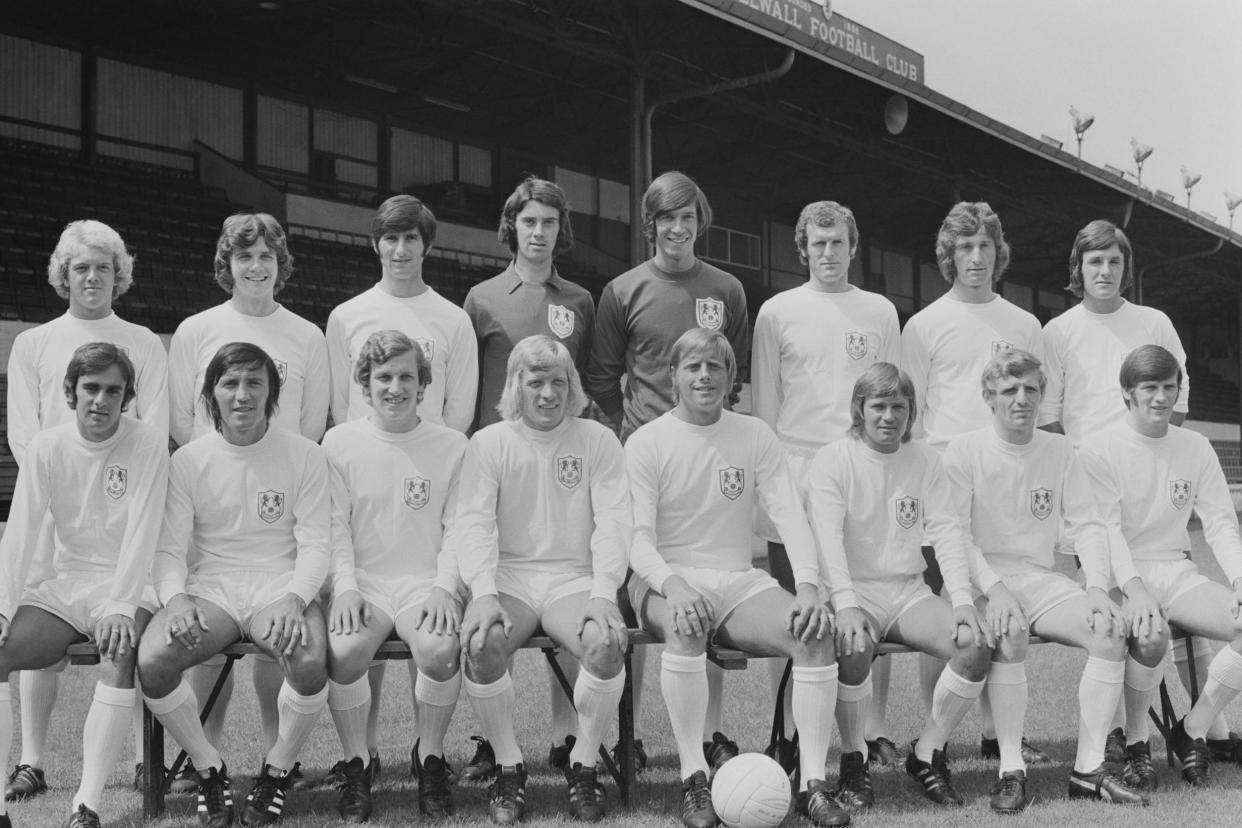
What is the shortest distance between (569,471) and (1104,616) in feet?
6.86

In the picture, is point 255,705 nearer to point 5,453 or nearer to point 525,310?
point 525,310

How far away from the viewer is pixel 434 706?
4.22 meters

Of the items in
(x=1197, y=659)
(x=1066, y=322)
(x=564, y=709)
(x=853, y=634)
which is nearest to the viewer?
(x=853, y=634)

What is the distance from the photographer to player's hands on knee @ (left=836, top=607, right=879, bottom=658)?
4262 millimetres

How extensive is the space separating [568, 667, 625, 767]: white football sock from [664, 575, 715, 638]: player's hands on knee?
0.89 ft

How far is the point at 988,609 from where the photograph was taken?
4.46m

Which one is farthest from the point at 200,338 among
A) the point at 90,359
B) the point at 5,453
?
the point at 5,453

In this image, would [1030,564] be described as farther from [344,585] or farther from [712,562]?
[344,585]

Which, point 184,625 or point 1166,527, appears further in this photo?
point 1166,527

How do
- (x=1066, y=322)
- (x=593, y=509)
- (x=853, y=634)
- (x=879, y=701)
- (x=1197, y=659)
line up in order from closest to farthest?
(x=853, y=634) → (x=593, y=509) → (x=879, y=701) → (x=1197, y=659) → (x=1066, y=322)

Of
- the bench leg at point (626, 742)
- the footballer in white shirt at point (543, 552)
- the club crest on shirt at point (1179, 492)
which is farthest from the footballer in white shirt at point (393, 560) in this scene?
the club crest on shirt at point (1179, 492)

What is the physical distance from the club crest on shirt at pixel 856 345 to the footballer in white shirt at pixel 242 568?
7.37ft

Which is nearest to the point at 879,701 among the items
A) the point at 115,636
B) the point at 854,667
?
the point at 854,667

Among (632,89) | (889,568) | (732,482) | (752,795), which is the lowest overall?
(752,795)
